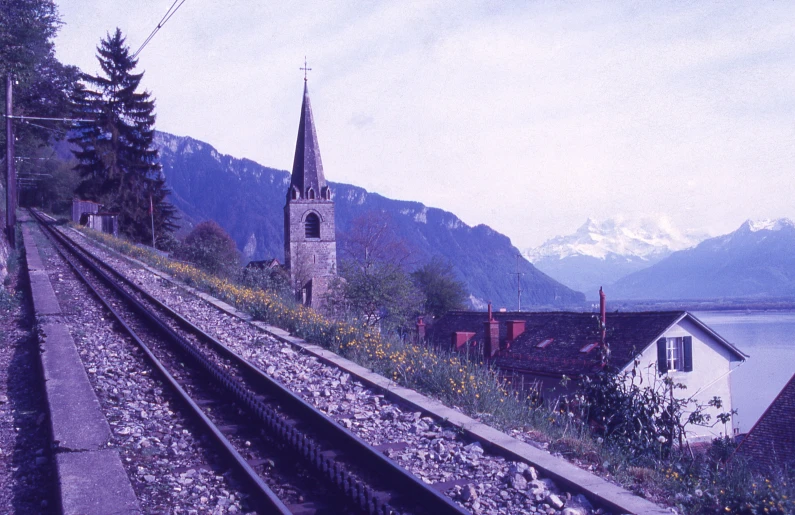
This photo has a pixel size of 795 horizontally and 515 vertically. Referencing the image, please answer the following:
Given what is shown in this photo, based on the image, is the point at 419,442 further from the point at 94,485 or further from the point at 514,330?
the point at 514,330

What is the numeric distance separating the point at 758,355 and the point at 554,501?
36874 millimetres

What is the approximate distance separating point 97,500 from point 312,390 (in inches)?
142

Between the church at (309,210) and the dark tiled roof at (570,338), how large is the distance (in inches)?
1233

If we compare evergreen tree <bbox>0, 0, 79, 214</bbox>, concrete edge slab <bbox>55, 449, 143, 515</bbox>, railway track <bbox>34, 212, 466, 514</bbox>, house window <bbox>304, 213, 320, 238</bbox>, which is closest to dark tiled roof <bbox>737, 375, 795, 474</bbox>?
railway track <bbox>34, 212, 466, 514</bbox>

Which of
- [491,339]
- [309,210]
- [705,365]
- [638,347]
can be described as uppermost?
[309,210]

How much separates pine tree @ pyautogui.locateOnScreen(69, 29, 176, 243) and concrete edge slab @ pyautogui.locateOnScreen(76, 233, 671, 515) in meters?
37.1

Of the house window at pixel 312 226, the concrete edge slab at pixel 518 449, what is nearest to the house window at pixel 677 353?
the concrete edge slab at pixel 518 449

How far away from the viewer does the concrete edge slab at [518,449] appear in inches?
168

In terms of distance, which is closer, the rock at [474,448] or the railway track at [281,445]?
the railway track at [281,445]

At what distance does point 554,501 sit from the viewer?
4422mm

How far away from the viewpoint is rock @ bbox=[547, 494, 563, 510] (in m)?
4.39

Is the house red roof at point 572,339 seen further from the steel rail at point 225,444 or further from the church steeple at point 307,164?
the church steeple at point 307,164

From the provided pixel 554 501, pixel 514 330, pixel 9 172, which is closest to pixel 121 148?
pixel 9 172

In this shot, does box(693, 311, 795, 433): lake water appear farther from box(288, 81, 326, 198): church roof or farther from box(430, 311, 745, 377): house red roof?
box(288, 81, 326, 198): church roof
